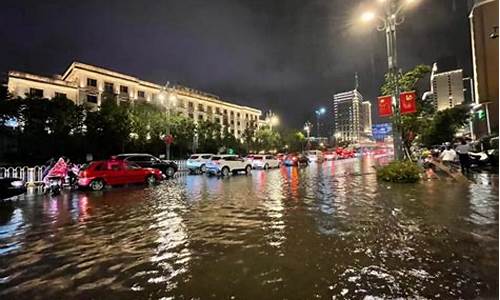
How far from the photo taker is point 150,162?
860 inches

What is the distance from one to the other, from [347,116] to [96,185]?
86.7 metres

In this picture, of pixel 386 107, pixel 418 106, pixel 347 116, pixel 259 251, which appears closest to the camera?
pixel 259 251

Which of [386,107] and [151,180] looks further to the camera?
[151,180]

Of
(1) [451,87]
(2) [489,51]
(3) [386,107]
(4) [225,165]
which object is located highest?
(1) [451,87]

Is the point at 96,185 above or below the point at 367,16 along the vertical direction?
below

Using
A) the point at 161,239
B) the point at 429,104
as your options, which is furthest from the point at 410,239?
the point at 429,104

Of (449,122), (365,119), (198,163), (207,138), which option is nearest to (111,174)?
(198,163)

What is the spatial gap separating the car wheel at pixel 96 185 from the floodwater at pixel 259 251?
541 centimetres

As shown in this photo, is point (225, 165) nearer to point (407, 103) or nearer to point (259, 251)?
point (407, 103)

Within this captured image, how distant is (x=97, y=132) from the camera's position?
107 feet

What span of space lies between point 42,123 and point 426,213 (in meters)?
34.4

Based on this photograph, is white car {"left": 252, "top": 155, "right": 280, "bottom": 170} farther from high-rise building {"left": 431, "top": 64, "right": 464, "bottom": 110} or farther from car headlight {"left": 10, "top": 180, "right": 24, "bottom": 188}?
high-rise building {"left": 431, "top": 64, "right": 464, "bottom": 110}

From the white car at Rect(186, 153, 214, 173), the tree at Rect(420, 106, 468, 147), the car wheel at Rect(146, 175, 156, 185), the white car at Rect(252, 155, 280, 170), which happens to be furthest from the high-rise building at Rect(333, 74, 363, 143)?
the car wheel at Rect(146, 175, 156, 185)

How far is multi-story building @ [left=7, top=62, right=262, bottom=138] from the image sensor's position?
4469cm
